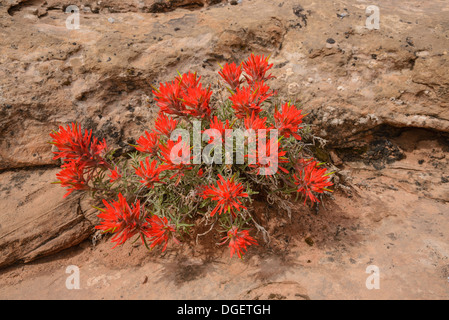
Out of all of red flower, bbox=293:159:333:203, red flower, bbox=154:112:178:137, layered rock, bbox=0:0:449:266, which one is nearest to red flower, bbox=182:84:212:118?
red flower, bbox=154:112:178:137

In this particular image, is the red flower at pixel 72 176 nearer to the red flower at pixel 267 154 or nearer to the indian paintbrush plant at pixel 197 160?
the indian paintbrush plant at pixel 197 160

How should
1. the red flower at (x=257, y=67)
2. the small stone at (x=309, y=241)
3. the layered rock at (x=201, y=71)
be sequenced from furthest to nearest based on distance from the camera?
the layered rock at (x=201, y=71) < the small stone at (x=309, y=241) < the red flower at (x=257, y=67)

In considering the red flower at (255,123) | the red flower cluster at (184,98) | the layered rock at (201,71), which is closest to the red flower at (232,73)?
the red flower cluster at (184,98)

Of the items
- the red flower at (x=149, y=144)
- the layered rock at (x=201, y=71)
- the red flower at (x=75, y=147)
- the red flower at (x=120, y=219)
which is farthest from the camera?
the layered rock at (x=201, y=71)

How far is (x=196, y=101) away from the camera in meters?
1.89

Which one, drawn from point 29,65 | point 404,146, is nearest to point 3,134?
point 29,65

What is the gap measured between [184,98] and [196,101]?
0.08 m

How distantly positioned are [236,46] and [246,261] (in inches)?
78.7

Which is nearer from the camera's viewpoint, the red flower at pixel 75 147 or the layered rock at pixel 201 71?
the red flower at pixel 75 147

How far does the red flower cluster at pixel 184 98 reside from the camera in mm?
1890

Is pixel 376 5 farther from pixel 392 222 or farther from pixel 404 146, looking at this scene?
pixel 392 222

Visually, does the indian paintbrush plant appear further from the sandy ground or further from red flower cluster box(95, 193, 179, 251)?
the sandy ground

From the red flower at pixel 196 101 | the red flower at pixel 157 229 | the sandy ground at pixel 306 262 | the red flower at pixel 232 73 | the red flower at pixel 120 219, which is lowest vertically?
the sandy ground at pixel 306 262

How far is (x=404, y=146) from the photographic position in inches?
115
